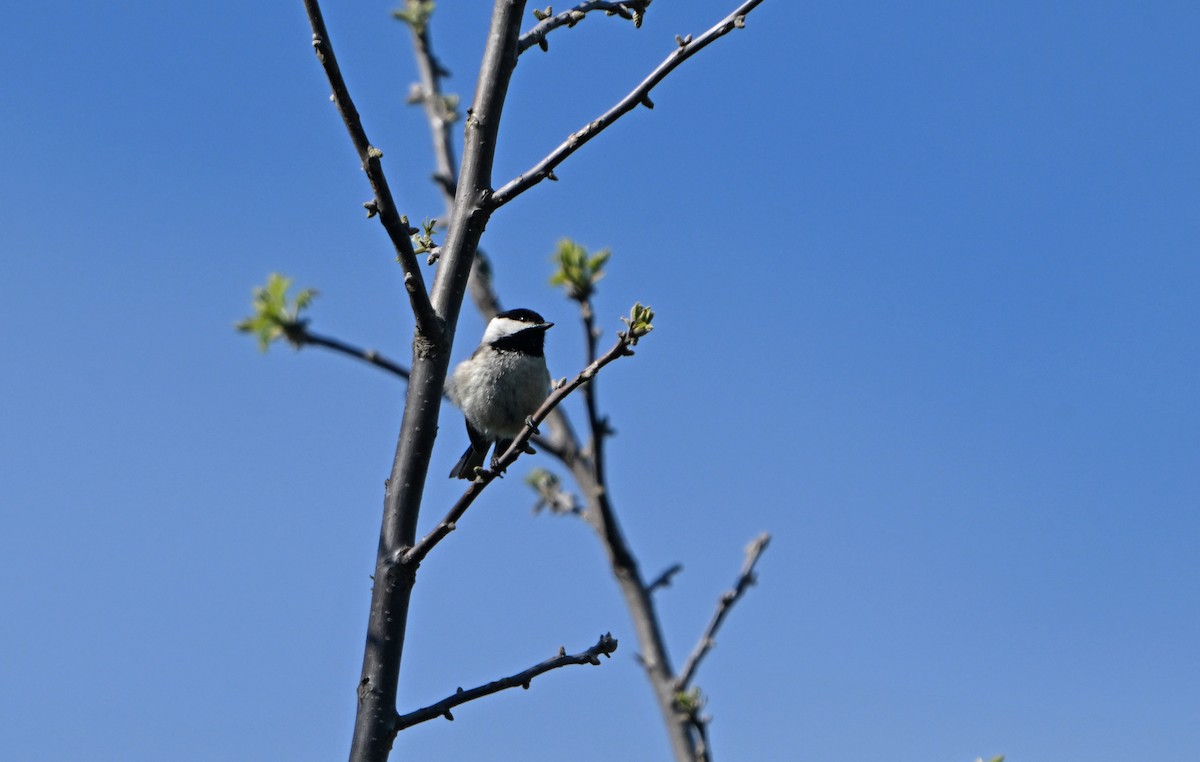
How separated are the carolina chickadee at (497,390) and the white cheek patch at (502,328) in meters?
0.27

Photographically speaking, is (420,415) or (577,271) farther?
(577,271)

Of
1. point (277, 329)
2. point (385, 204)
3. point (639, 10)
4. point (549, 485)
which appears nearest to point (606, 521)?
point (549, 485)

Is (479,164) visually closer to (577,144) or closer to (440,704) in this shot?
(577,144)

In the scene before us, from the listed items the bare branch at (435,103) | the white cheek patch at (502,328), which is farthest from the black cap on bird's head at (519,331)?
the bare branch at (435,103)

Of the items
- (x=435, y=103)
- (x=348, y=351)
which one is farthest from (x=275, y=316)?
(x=435, y=103)

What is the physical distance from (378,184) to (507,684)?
124cm

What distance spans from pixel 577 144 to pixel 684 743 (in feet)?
12.0

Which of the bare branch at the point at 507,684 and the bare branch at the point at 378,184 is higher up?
the bare branch at the point at 378,184

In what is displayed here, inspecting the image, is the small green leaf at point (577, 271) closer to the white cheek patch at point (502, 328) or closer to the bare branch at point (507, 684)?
the white cheek patch at point (502, 328)

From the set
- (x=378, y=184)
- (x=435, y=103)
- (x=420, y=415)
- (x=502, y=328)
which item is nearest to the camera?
(x=378, y=184)

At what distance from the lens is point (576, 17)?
338 centimetres

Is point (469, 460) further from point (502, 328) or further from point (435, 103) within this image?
point (435, 103)

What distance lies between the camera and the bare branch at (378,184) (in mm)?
2615

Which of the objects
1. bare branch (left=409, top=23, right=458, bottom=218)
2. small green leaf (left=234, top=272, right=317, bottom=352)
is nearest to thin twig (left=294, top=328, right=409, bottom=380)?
small green leaf (left=234, top=272, right=317, bottom=352)
